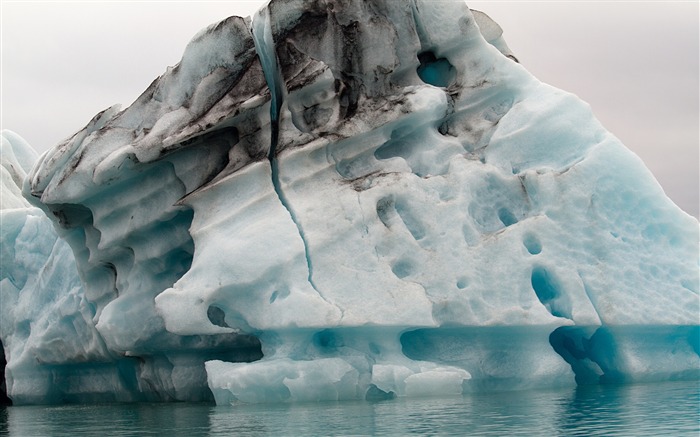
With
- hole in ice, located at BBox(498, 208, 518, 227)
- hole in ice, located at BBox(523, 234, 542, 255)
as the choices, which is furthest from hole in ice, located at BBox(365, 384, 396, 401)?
hole in ice, located at BBox(498, 208, 518, 227)

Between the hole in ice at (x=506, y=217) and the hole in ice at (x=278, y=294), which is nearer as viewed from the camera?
the hole in ice at (x=278, y=294)

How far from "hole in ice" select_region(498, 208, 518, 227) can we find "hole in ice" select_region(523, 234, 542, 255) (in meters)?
0.42

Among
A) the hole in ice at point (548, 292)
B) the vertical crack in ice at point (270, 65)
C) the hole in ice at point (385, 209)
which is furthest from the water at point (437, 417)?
the vertical crack in ice at point (270, 65)

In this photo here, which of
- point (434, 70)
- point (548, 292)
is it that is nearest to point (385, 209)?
point (548, 292)

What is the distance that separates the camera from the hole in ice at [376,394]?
33.9 ft

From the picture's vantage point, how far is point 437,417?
26.9ft

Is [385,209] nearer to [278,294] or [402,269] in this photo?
[402,269]

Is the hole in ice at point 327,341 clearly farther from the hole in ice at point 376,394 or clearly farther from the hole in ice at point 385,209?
the hole in ice at point 385,209

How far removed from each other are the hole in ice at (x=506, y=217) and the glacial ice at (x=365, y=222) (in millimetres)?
15

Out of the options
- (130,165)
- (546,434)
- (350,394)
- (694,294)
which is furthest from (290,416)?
(694,294)

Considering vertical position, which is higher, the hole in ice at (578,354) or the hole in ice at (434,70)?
the hole in ice at (434,70)

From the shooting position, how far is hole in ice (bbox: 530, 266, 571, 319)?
35.2 ft

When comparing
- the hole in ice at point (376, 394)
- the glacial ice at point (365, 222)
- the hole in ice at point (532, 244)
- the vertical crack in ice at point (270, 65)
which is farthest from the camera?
the vertical crack in ice at point (270, 65)

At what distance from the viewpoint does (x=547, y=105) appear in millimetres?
11758
